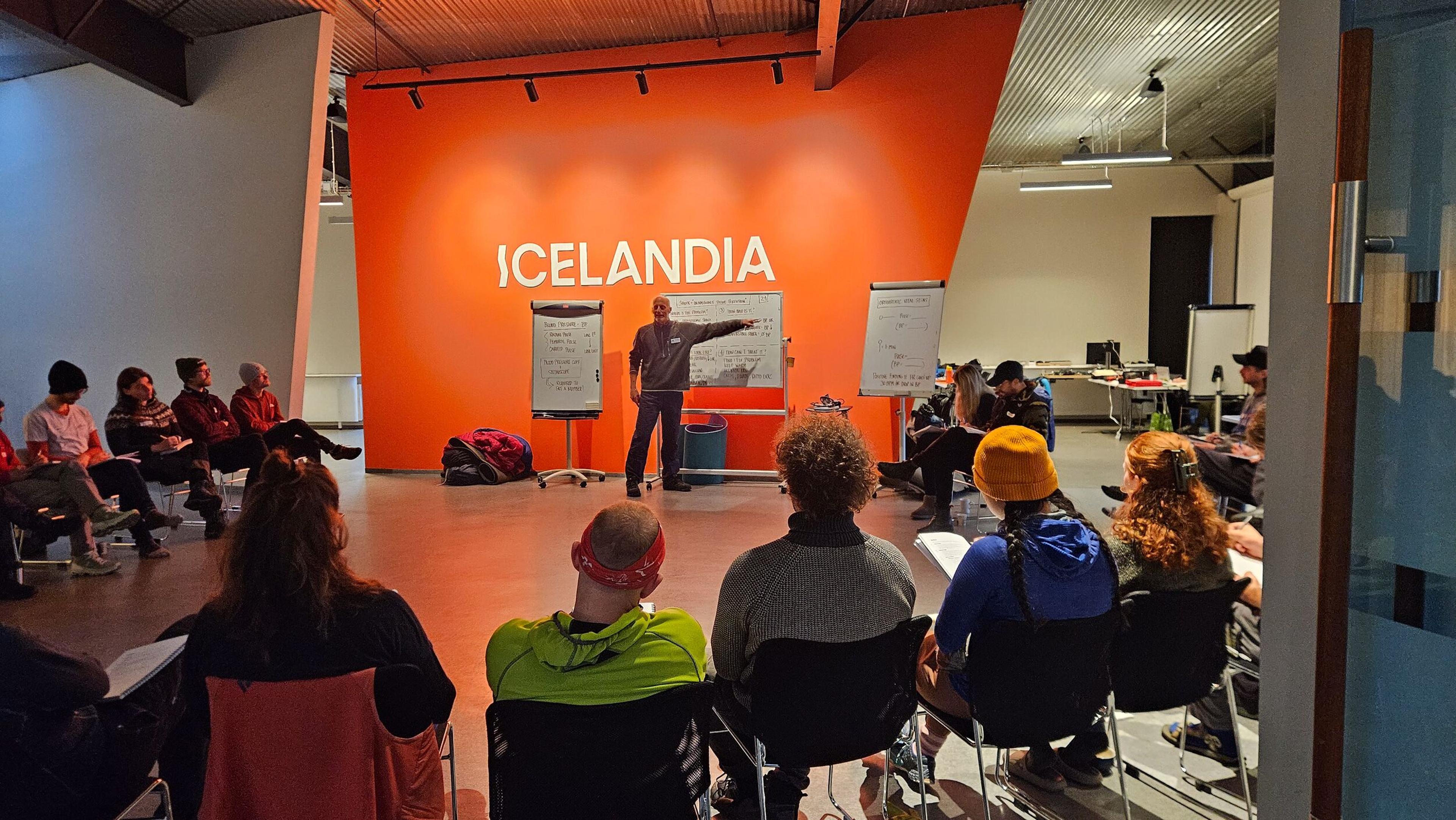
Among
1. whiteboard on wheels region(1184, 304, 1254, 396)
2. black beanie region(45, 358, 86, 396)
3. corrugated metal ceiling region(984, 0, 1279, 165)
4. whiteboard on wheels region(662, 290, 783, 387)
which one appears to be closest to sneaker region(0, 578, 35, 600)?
black beanie region(45, 358, 86, 396)

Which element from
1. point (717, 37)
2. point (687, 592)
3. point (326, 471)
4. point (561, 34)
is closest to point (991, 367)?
point (717, 37)

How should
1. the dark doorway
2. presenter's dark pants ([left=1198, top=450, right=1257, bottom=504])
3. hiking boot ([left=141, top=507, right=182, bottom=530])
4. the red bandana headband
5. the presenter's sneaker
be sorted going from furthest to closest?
1. the dark doorway
2. the presenter's sneaker
3. hiking boot ([left=141, top=507, right=182, bottom=530])
4. presenter's dark pants ([left=1198, top=450, right=1257, bottom=504])
5. the red bandana headband

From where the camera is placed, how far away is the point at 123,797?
1.68 meters

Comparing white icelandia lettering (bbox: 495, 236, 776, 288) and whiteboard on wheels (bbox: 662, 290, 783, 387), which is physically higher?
white icelandia lettering (bbox: 495, 236, 776, 288)

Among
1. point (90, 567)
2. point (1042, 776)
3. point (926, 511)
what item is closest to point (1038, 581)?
point (1042, 776)

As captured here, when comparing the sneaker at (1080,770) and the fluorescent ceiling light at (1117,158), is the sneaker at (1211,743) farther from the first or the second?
the fluorescent ceiling light at (1117,158)

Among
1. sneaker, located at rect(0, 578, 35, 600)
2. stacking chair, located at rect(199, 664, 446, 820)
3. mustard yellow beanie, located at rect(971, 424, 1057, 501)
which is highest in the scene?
mustard yellow beanie, located at rect(971, 424, 1057, 501)

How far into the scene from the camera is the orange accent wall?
7.16m

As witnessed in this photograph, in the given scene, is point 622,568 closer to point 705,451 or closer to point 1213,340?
point 705,451

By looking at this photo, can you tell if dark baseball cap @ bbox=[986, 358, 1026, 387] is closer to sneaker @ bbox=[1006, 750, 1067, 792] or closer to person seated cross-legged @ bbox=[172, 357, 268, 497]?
sneaker @ bbox=[1006, 750, 1067, 792]

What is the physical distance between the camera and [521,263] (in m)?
7.96

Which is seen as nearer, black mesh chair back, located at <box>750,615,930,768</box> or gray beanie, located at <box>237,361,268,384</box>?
black mesh chair back, located at <box>750,615,930,768</box>

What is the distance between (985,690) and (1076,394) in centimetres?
1186

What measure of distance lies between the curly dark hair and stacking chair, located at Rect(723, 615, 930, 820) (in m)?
0.30
